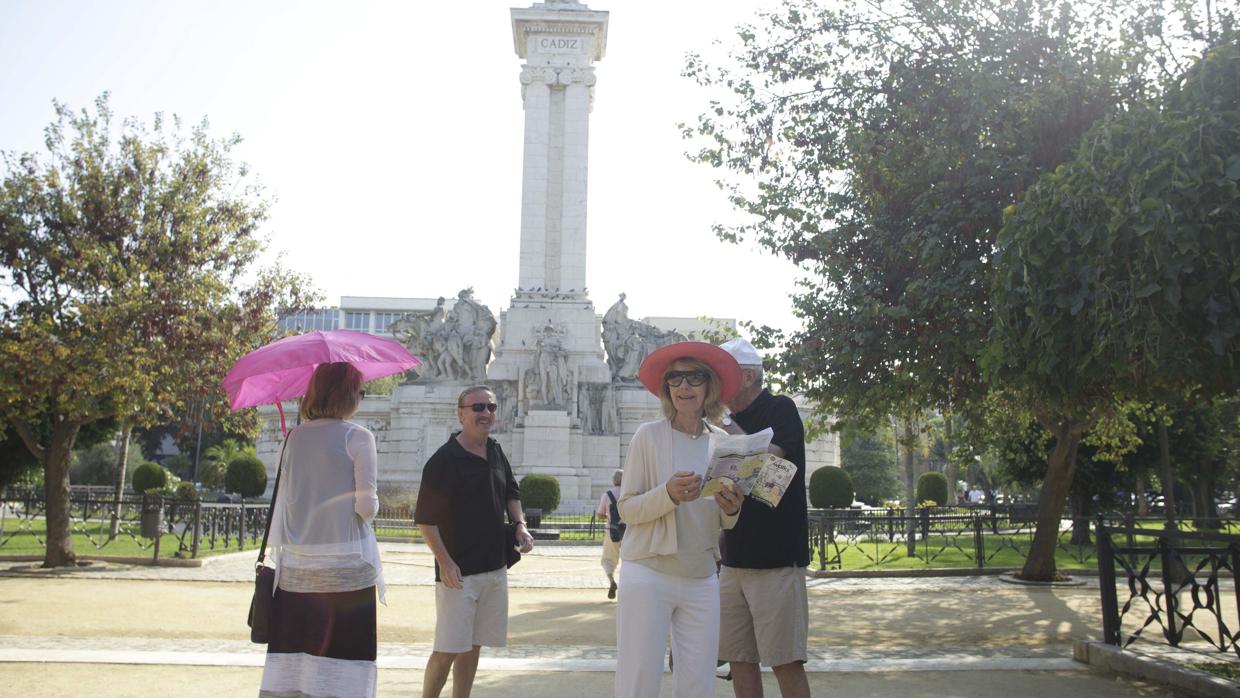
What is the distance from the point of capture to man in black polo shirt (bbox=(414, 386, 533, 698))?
5.74 m

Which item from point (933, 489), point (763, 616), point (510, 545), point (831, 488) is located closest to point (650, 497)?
point (763, 616)

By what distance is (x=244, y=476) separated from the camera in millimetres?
36500

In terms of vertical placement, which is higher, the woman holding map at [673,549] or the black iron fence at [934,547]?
the woman holding map at [673,549]

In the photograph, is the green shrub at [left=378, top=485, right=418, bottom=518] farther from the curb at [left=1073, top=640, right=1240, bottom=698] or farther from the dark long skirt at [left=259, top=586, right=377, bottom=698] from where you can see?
the dark long skirt at [left=259, top=586, right=377, bottom=698]

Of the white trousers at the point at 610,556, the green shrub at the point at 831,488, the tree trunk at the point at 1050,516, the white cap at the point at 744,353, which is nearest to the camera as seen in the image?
the white cap at the point at 744,353

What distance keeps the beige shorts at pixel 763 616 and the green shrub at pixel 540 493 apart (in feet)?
80.8

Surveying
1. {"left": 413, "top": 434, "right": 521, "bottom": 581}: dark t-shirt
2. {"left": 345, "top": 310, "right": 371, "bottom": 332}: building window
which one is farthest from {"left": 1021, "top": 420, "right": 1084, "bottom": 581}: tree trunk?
{"left": 345, "top": 310, "right": 371, "bottom": 332}: building window

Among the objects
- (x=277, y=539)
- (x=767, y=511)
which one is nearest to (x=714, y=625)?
(x=767, y=511)

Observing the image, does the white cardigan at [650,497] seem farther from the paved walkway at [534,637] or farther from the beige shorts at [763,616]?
the paved walkway at [534,637]

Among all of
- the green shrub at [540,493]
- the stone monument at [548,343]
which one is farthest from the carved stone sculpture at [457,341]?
the green shrub at [540,493]

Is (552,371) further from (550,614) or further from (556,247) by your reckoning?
(550,614)

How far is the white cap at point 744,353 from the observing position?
17.8 ft

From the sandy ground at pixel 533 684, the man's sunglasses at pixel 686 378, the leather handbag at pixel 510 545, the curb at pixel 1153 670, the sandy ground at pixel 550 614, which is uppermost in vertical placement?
the man's sunglasses at pixel 686 378

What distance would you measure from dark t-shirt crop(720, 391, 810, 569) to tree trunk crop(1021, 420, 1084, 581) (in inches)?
441
